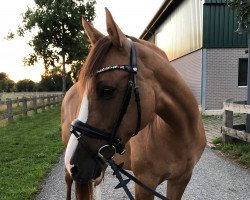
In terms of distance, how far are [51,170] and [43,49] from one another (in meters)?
22.9

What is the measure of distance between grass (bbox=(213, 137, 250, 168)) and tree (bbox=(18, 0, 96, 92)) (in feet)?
66.9

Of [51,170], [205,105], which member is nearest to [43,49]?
[205,105]

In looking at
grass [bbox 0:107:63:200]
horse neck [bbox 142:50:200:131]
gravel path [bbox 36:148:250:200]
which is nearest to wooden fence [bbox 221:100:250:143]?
gravel path [bbox 36:148:250:200]

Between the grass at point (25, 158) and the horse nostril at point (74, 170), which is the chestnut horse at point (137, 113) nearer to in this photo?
the horse nostril at point (74, 170)

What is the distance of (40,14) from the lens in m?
27.5

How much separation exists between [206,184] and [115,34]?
3842 mm

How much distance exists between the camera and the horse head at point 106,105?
1870 millimetres

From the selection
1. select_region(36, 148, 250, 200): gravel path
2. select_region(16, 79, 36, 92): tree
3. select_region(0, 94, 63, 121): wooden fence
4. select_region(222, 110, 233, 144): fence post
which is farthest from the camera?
select_region(16, 79, 36, 92): tree

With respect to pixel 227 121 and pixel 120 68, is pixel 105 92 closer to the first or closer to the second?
pixel 120 68

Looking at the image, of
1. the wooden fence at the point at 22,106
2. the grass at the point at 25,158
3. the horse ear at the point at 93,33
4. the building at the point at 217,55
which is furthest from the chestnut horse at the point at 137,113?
the building at the point at 217,55

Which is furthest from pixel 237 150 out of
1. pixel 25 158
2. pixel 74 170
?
pixel 74 170

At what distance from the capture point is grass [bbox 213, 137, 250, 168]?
6.25 metres

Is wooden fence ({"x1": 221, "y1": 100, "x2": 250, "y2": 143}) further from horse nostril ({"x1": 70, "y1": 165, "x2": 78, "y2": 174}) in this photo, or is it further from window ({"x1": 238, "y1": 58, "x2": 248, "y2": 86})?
window ({"x1": 238, "y1": 58, "x2": 248, "y2": 86})

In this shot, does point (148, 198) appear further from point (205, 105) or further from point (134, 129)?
point (205, 105)
